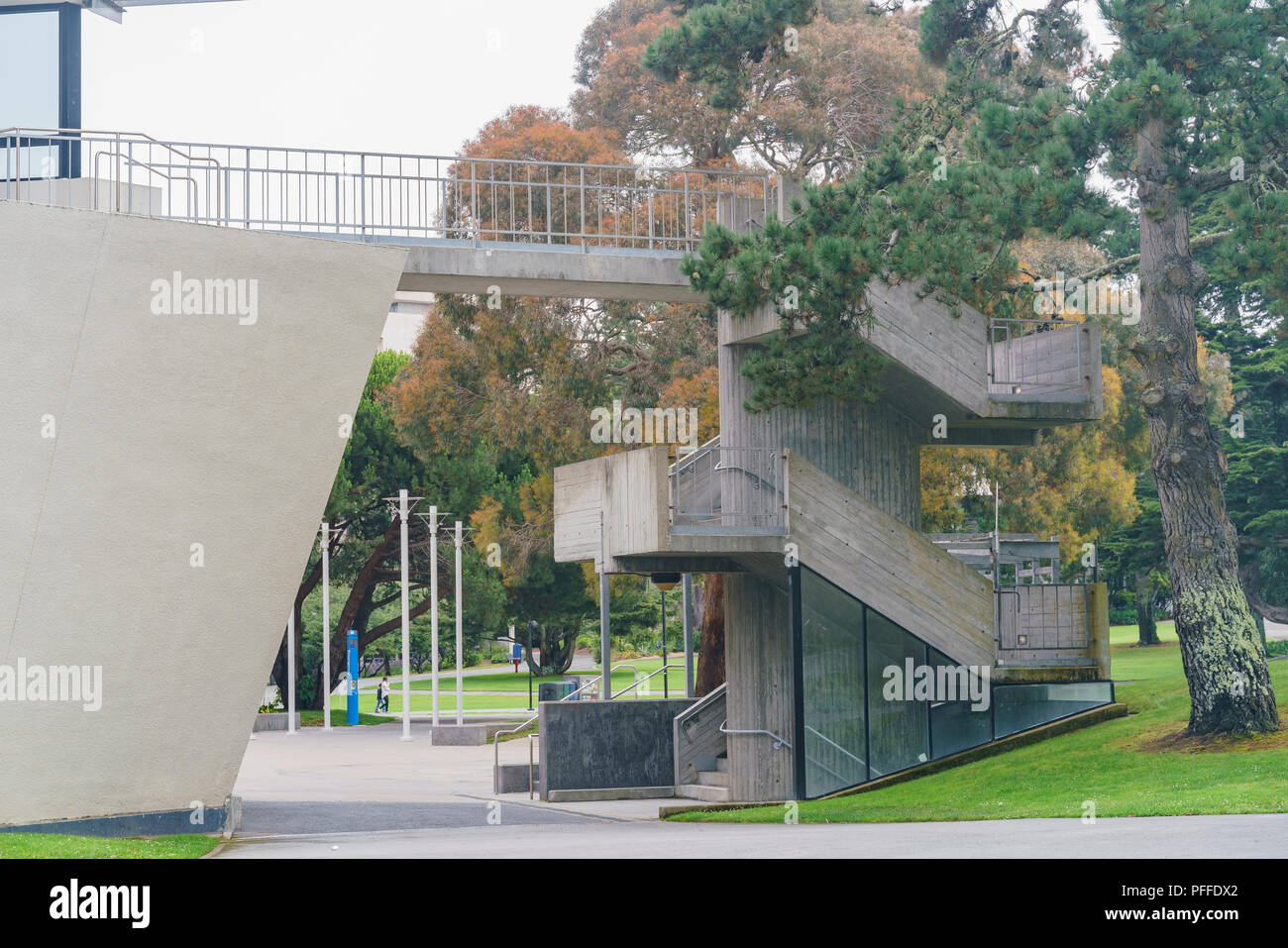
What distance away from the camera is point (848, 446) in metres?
22.5

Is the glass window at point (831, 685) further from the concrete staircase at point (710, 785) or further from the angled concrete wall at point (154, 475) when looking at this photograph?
the angled concrete wall at point (154, 475)

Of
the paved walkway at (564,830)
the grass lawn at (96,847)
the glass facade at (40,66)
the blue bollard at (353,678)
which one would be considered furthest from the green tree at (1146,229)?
the blue bollard at (353,678)

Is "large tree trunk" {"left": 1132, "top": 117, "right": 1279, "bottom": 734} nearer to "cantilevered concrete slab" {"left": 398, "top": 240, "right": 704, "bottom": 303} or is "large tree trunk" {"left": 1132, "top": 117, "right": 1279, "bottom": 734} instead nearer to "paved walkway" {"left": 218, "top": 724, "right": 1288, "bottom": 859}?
"cantilevered concrete slab" {"left": 398, "top": 240, "right": 704, "bottom": 303}

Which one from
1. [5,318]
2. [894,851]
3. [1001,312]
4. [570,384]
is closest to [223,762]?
[5,318]

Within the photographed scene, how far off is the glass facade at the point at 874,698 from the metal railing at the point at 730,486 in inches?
41.6

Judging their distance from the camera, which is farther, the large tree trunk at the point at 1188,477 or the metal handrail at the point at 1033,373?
the metal handrail at the point at 1033,373

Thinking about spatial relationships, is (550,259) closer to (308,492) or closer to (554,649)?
(308,492)

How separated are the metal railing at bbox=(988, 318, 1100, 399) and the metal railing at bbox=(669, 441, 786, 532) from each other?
3.34 m

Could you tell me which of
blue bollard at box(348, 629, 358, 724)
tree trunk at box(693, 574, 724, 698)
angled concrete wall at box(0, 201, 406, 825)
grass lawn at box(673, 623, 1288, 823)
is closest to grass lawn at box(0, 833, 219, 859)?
angled concrete wall at box(0, 201, 406, 825)

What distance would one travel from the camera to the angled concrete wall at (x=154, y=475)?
48.3 ft

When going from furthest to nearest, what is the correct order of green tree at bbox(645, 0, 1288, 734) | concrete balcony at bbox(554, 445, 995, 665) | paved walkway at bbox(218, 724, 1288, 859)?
concrete balcony at bbox(554, 445, 995, 665) → green tree at bbox(645, 0, 1288, 734) → paved walkway at bbox(218, 724, 1288, 859)

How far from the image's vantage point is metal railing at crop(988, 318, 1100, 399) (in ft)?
71.3
